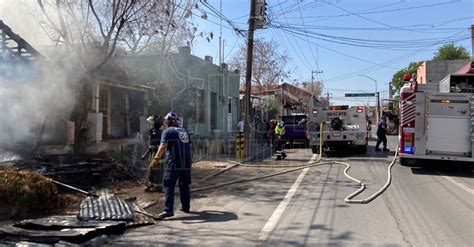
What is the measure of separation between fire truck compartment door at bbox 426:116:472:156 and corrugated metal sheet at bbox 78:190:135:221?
8948 mm

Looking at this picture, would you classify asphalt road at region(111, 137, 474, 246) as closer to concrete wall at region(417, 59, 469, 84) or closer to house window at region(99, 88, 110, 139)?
house window at region(99, 88, 110, 139)

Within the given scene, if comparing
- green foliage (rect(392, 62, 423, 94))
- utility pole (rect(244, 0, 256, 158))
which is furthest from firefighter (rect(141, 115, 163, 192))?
green foliage (rect(392, 62, 423, 94))

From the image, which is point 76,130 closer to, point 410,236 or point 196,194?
Result: point 196,194

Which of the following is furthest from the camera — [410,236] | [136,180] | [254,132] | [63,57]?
[254,132]

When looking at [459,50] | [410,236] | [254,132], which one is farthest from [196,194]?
[459,50]

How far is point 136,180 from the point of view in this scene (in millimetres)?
10398

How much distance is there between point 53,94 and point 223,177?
5243 mm

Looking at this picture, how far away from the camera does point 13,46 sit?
1180 cm

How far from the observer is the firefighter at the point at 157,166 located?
361 inches

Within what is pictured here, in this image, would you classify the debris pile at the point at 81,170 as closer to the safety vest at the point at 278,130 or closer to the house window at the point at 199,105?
the safety vest at the point at 278,130

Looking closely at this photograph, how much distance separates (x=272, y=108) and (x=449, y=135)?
29368 mm

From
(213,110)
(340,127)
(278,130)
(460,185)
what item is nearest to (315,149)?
(340,127)

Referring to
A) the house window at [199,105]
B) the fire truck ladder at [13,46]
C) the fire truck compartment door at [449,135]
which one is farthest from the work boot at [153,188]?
the house window at [199,105]

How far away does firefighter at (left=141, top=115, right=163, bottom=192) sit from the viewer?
916cm
